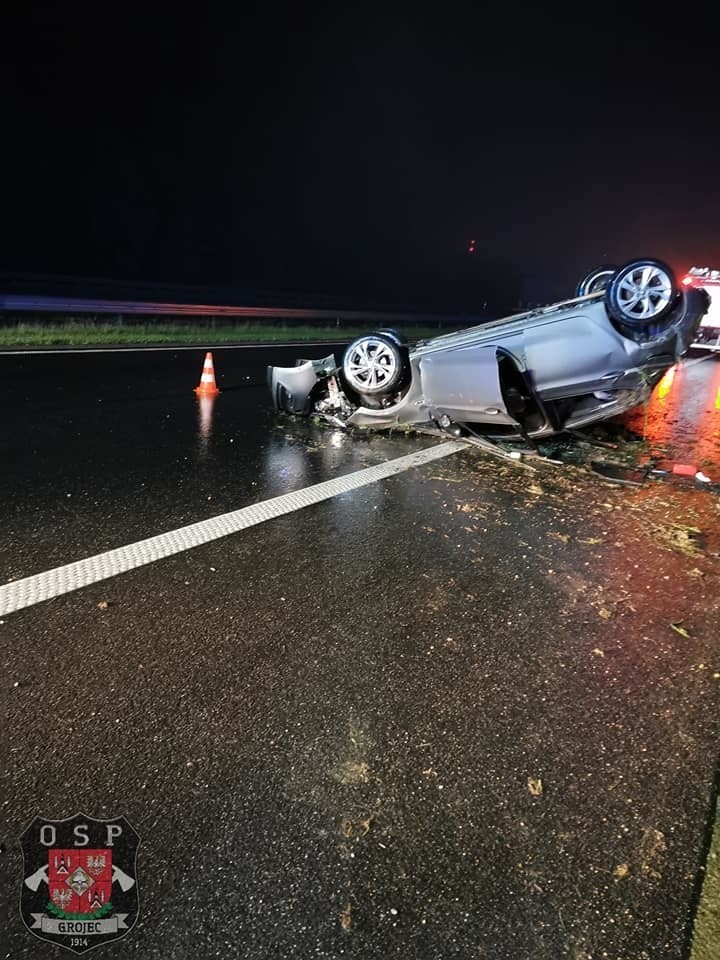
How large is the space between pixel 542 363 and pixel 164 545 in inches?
154

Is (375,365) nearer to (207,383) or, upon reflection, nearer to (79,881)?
(207,383)

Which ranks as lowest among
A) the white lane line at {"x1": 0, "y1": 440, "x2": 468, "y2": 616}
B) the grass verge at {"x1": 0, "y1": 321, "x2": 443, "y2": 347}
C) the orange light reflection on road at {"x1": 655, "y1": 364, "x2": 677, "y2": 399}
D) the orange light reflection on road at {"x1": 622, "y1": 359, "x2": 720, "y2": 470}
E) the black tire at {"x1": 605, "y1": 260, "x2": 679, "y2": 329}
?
the orange light reflection on road at {"x1": 622, "y1": 359, "x2": 720, "y2": 470}

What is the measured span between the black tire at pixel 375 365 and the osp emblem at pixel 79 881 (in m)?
5.22

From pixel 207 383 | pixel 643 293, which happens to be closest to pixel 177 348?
pixel 207 383

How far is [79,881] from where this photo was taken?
183 cm

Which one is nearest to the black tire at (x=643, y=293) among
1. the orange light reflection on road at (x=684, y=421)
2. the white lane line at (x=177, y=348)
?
the orange light reflection on road at (x=684, y=421)

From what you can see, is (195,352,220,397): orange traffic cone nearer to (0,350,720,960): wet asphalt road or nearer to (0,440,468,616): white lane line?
(0,440,468,616): white lane line

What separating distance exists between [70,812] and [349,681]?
3.76 ft

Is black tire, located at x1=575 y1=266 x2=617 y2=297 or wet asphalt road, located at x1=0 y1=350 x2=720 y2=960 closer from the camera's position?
wet asphalt road, located at x1=0 y1=350 x2=720 y2=960

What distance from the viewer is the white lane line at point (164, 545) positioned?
3.29 m

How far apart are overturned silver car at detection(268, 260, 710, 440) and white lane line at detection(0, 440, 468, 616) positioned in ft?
3.59

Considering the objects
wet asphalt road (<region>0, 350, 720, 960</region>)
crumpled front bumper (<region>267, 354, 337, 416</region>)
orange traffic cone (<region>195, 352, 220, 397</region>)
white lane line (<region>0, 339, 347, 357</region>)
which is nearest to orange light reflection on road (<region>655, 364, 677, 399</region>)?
crumpled front bumper (<region>267, 354, 337, 416</region>)

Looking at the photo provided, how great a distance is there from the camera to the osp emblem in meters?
1.70

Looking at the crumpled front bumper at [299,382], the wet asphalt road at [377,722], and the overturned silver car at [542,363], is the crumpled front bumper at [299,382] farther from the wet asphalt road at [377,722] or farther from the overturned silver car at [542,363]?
the wet asphalt road at [377,722]
